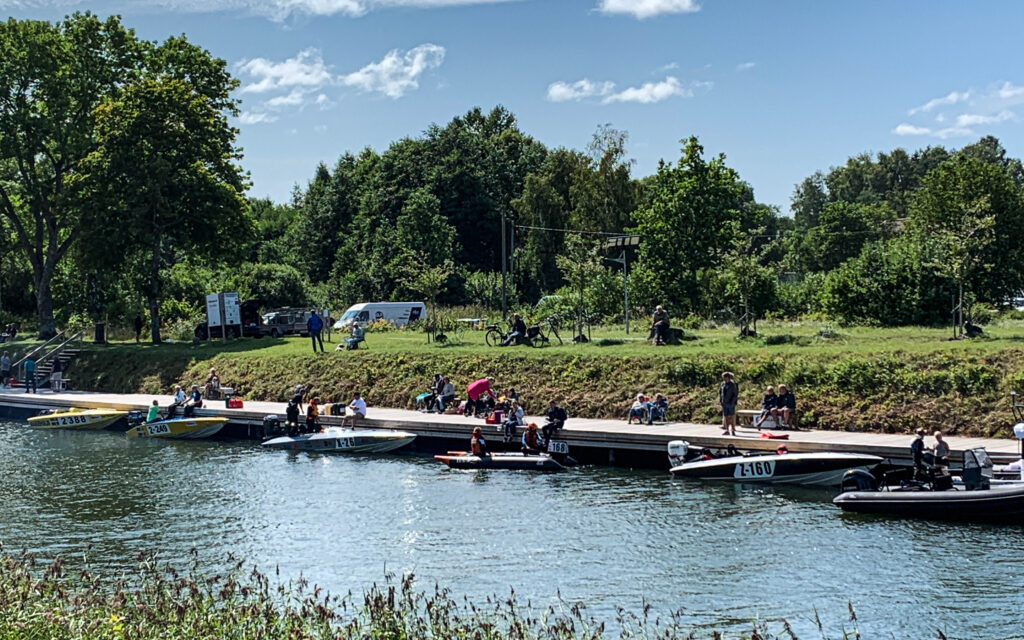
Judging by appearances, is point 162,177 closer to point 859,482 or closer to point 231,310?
point 231,310

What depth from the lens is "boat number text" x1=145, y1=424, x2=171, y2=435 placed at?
132 feet

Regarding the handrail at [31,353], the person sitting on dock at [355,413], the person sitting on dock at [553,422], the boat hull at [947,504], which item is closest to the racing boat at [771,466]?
the boat hull at [947,504]

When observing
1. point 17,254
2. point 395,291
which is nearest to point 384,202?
point 395,291

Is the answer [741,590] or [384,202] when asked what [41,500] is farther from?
[384,202]

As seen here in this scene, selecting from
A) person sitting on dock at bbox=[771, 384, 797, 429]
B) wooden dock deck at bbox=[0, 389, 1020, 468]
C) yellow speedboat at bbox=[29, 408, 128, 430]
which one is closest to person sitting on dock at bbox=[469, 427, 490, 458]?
wooden dock deck at bbox=[0, 389, 1020, 468]

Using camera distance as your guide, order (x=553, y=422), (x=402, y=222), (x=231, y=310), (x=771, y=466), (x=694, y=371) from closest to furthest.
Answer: (x=771, y=466)
(x=553, y=422)
(x=694, y=371)
(x=231, y=310)
(x=402, y=222)

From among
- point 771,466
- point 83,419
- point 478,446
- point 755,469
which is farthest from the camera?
point 83,419

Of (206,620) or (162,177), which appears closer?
(206,620)

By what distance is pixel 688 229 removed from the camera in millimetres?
55781

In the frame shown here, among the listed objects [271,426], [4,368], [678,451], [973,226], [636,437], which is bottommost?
[678,451]

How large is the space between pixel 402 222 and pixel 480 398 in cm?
4659

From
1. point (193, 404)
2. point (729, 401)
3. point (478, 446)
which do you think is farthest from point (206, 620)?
point (193, 404)

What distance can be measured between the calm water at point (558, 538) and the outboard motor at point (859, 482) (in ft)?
2.11

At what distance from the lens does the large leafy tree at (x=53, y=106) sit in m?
56.3
